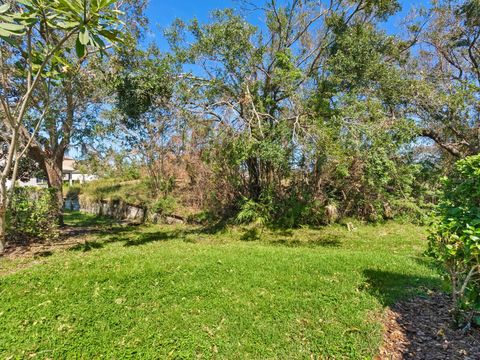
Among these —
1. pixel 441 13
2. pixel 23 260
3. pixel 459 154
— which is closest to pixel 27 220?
pixel 23 260

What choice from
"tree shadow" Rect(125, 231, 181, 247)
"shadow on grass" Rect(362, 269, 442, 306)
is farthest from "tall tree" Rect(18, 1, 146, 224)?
"shadow on grass" Rect(362, 269, 442, 306)

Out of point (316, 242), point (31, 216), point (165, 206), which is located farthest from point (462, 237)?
point (165, 206)

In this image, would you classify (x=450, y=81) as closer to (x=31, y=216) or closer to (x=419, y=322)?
(x=419, y=322)

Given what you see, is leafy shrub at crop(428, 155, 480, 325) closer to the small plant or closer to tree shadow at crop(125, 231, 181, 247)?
the small plant

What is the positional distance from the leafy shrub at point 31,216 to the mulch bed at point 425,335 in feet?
23.6

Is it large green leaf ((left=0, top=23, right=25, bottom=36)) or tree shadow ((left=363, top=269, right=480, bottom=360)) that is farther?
tree shadow ((left=363, top=269, right=480, bottom=360))

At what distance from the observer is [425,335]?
2.82 metres

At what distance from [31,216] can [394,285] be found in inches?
293

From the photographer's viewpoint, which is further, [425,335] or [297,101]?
[297,101]

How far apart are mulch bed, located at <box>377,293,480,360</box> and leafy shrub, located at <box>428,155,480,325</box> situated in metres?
0.23

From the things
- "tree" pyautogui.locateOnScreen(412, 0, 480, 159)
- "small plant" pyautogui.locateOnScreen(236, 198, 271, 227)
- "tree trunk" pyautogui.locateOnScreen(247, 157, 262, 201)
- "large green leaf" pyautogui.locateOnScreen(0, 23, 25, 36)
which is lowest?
"small plant" pyautogui.locateOnScreen(236, 198, 271, 227)

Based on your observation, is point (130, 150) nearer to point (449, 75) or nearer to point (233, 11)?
point (233, 11)

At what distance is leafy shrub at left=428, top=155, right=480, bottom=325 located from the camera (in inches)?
96.8

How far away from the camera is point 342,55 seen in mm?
7680
